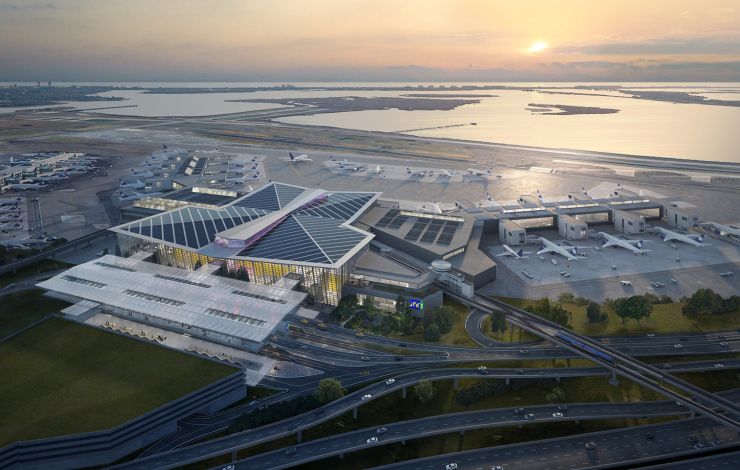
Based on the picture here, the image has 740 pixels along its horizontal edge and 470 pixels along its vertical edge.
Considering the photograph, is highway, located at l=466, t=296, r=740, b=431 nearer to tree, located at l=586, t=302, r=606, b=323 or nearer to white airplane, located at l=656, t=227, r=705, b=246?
tree, located at l=586, t=302, r=606, b=323

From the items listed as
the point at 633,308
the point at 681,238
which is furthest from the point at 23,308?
the point at 681,238

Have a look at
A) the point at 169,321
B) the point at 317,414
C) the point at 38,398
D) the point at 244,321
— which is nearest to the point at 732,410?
the point at 317,414

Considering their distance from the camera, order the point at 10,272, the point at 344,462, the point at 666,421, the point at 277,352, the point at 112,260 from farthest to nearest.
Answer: the point at 10,272, the point at 112,260, the point at 277,352, the point at 666,421, the point at 344,462

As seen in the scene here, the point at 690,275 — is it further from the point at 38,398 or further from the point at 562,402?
the point at 38,398

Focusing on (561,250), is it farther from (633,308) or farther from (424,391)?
(424,391)

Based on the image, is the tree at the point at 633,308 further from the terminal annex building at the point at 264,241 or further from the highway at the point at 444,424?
the terminal annex building at the point at 264,241

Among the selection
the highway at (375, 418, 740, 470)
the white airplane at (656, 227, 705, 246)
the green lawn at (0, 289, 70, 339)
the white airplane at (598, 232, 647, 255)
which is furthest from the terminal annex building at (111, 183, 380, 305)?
the white airplane at (656, 227, 705, 246)
